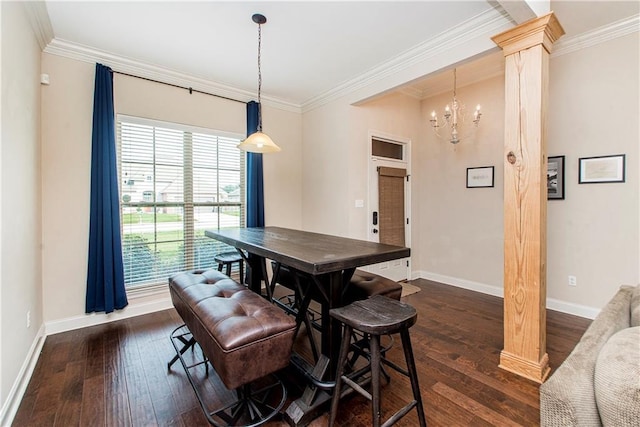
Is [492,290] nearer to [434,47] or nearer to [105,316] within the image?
[434,47]

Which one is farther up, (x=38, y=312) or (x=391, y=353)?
(x=38, y=312)

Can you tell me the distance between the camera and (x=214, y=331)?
5.03 ft

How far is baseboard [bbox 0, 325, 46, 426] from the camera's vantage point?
1718 mm

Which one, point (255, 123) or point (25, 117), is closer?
point (25, 117)

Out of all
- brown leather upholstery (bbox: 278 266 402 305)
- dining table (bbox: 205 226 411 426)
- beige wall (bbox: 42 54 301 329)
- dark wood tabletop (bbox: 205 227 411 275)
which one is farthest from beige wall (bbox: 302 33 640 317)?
beige wall (bbox: 42 54 301 329)

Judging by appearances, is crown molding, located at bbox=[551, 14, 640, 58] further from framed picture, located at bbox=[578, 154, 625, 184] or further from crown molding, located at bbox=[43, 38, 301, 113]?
crown molding, located at bbox=[43, 38, 301, 113]

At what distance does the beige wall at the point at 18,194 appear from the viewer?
1777 mm

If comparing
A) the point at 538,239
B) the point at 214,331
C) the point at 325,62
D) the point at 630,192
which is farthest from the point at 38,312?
the point at 630,192

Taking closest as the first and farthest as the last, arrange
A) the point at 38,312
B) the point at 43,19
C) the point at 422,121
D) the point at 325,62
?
the point at 43,19 → the point at 38,312 → the point at 325,62 → the point at 422,121

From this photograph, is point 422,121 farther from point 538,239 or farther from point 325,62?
point 538,239

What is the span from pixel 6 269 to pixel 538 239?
3598 millimetres

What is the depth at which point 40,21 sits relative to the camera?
2.49 metres

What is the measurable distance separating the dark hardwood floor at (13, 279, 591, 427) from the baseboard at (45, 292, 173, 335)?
0.10 m

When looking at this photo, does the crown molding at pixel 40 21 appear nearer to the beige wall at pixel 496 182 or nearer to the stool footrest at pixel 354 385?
the beige wall at pixel 496 182
